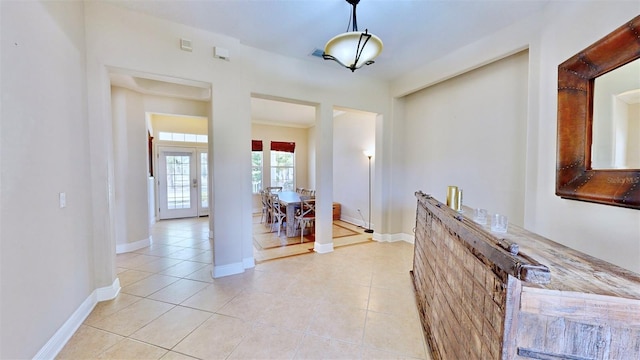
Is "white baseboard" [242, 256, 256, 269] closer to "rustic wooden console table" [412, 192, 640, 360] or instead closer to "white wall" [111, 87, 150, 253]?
"white wall" [111, 87, 150, 253]

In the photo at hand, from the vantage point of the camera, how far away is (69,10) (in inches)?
83.0

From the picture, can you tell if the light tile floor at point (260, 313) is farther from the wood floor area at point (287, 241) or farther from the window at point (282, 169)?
the window at point (282, 169)

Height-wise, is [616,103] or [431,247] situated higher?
[616,103]

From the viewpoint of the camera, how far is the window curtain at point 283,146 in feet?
25.2

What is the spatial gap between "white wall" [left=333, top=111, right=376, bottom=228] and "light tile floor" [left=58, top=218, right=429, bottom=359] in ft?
7.88

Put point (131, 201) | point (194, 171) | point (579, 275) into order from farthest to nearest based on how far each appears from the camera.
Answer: point (194, 171), point (131, 201), point (579, 275)

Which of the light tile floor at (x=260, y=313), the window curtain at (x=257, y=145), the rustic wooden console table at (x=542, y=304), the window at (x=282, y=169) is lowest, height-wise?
the light tile floor at (x=260, y=313)

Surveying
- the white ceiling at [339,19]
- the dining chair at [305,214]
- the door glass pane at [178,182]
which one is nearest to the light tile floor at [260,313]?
the dining chair at [305,214]

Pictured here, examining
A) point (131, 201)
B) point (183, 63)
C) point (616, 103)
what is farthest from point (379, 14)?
point (131, 201)

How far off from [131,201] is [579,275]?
511cm

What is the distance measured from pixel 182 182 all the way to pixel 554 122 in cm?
747

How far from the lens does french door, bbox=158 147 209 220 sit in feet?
21.0

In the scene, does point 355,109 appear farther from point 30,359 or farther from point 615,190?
point 30,359

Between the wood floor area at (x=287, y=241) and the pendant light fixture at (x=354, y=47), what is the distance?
9.52ft
